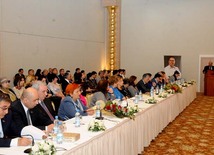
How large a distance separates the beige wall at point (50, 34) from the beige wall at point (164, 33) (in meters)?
1.69

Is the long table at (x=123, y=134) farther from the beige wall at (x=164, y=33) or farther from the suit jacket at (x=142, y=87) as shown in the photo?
the beige wall at (x=164, y=33)

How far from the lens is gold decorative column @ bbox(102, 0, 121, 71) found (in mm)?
15852

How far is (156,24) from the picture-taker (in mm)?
15016

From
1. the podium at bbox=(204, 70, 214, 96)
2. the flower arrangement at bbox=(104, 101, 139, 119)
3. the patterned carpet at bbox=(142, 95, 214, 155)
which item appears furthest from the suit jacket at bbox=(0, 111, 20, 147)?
the podium at bbox=(204, 70, 214, 96)

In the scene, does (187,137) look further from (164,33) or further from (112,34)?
(112,34)

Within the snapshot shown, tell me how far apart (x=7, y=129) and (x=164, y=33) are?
1287 cm

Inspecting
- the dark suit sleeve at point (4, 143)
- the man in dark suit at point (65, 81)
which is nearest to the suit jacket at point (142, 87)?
the man in dark suit at point (65, 81)

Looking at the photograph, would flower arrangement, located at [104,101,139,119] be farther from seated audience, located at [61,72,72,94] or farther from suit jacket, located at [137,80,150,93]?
seated audience, located at [61,72,72,94]

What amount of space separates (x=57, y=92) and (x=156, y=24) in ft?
28.2

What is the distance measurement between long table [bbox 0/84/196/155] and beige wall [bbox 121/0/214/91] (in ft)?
27.0

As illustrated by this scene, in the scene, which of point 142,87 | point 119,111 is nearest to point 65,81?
point 142,87

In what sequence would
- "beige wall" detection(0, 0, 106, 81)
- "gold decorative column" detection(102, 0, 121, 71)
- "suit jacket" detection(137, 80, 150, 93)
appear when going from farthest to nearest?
"gold decorative column" detection(102, 0, 121, 71), "beige wall" detection(0, 0, 106, 81), "suit jacket" detection(137, 80, 150, 93)

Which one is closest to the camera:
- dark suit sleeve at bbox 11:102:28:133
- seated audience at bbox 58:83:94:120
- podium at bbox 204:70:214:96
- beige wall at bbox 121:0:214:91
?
dark suit sleeve at bbox 11:102:28:133

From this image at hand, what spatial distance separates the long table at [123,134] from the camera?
2.86 meters
